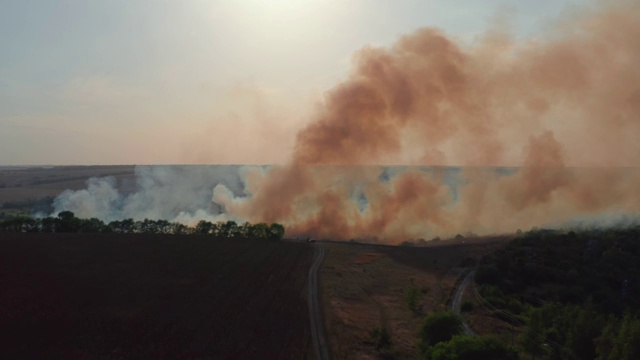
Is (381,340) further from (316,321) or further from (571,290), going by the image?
(571,290)

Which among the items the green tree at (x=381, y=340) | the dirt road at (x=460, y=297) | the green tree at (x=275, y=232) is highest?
the green tree at (x=275, y=232)

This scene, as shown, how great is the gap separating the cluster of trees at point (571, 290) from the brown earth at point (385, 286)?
6.83 meters

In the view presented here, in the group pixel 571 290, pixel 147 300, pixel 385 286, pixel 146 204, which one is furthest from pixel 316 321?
pixel 146 204

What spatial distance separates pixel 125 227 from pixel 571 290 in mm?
87891

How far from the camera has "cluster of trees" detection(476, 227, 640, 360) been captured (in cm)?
4038

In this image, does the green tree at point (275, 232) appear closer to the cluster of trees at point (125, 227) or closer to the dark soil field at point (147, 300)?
the cluster of trees at point (125, 227)

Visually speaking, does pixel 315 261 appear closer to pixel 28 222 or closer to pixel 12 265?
pixel 12 265

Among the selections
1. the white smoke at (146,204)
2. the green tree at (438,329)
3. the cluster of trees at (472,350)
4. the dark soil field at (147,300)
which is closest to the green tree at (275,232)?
the dark soil field at (147,300)

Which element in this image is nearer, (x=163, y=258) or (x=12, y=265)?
(x=12, y=265)

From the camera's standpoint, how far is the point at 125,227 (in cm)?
10081

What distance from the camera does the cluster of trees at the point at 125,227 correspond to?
9450 cm

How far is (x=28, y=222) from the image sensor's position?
94562mm

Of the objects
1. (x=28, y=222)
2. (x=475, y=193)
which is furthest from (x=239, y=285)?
(x=475, y=193)

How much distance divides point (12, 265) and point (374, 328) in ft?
170
